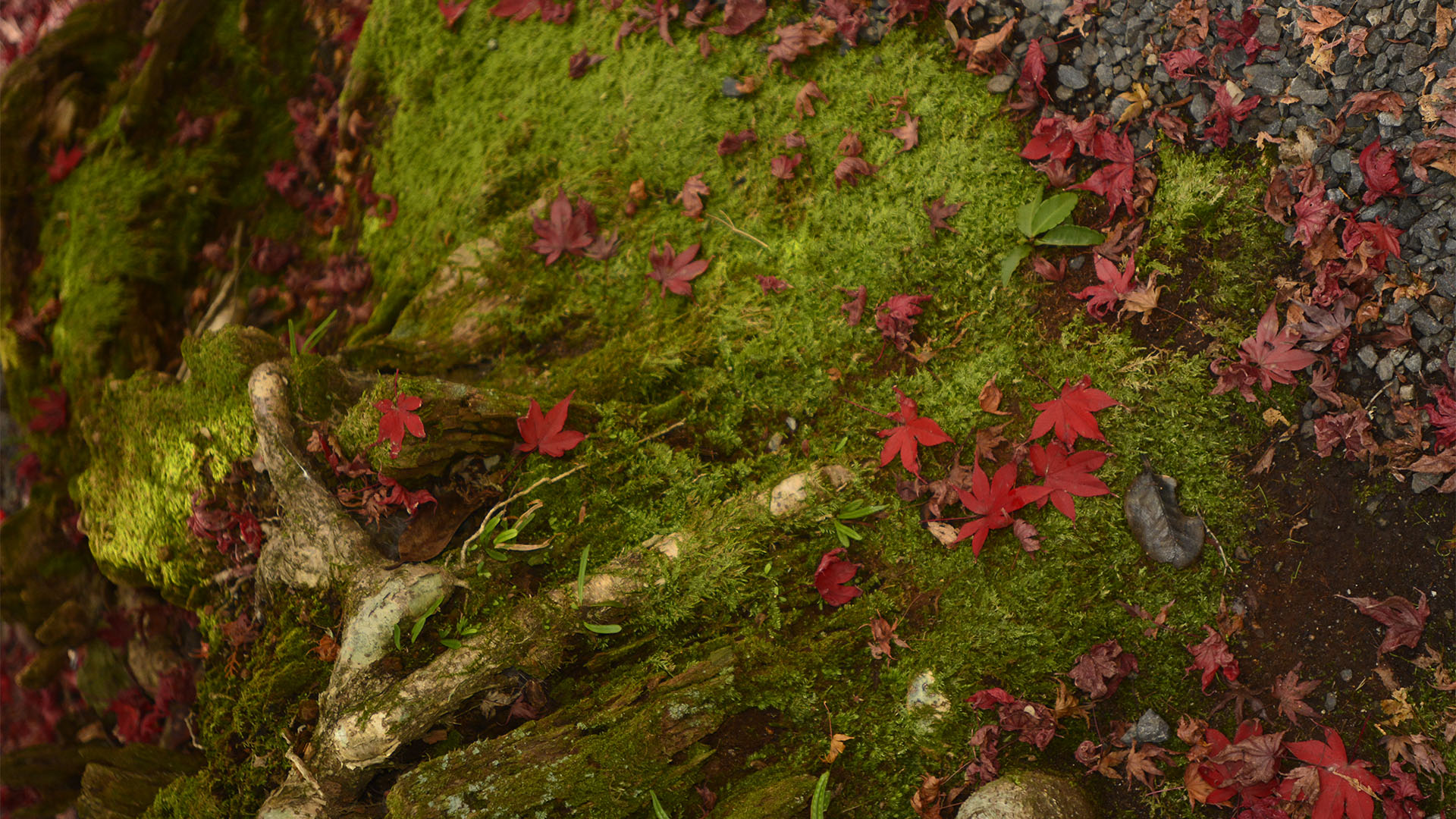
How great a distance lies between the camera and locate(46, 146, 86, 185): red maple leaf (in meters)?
5.68

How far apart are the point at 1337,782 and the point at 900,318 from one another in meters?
2.30

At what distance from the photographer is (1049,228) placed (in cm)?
336

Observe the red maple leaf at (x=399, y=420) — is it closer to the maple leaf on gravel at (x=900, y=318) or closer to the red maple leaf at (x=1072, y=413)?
the maple leaf on gravel at (x=900, y=318)

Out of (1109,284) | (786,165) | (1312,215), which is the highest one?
(786,165)

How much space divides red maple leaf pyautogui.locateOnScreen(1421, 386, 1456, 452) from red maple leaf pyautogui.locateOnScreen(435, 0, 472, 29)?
5.20 metres

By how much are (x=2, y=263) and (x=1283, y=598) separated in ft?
26.9

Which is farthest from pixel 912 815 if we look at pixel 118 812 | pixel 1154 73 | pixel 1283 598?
pixel 118 812

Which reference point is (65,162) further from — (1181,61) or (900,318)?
(1181,61)

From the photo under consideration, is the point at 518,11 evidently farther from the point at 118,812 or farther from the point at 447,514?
the point at 118,812

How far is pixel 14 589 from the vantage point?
17.0ft

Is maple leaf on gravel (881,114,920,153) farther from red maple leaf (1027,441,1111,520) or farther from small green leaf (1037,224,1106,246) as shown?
red maple leaf (1027,441,1111,520)

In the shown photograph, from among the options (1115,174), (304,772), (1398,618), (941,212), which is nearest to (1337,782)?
(1398,618)

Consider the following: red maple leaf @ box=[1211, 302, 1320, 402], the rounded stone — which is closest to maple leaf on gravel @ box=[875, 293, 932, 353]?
red maple leaf @ box=[1211, 302, 1320, 402]

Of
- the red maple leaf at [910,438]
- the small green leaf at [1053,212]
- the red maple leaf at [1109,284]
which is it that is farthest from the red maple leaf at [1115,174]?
the red maple leaf at [910,438]
